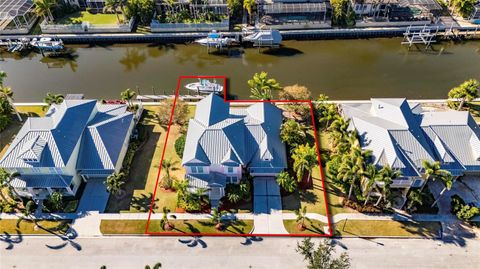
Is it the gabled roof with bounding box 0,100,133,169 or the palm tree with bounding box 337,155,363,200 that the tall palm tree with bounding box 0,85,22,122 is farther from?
the palm tree with bounding box 337,155,363,200

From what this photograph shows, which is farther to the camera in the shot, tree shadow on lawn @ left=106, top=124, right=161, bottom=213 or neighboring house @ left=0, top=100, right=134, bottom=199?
tree shadow on lawn @ left=106, top=124, right=161, bottom=213

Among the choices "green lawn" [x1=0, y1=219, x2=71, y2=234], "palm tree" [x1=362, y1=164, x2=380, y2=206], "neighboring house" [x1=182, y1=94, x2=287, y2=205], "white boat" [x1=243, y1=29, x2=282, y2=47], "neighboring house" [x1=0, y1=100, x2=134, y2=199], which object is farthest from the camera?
"white boat" [x1=243, y1=29, x2=282, y2=47]

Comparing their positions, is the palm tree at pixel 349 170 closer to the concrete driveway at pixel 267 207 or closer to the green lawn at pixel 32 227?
the concrete driveway at pixel 267 207

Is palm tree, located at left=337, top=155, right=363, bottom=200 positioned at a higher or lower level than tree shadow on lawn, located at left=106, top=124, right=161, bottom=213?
higher

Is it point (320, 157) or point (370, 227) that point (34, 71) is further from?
point (370, 227)

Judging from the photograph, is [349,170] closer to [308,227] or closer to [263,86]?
[308,227]

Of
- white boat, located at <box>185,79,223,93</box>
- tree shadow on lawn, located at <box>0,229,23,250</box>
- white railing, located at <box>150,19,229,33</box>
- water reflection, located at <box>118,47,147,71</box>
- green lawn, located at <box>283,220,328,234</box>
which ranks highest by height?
white railing, located at <box>150,19,229,33</box>

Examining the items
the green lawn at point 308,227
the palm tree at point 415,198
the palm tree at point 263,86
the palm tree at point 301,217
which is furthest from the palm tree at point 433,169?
the palm tree at point 263,86

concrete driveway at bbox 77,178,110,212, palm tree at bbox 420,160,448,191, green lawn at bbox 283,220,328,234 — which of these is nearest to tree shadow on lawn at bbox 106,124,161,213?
concrete driveway at bbox 77,178,110,212
